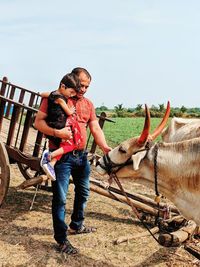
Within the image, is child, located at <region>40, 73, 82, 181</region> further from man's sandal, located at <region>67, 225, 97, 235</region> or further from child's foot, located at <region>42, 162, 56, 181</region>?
man's sandal, located at <region>67, 225, 97, 235</region>

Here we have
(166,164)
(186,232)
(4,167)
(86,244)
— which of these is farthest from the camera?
(4,167)

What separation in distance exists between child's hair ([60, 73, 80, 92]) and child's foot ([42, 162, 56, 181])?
92 cm

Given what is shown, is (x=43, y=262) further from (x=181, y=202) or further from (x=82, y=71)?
(x=82, y=71)

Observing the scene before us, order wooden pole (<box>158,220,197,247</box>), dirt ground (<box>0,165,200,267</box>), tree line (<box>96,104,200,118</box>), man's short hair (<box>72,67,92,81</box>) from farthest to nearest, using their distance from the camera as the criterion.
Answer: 1. tree line (<box>96,104,200,118</box>)
2. dirt ground (<box>0,165,200,267</box>)
3. man's short hair (<box>72,67,92,81</box>)
4. wooden pole (<box>158,220,197,247</box>)

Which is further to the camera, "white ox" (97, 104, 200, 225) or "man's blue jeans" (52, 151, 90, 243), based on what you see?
"man's blue jeans" (52, 151, 90, 243)

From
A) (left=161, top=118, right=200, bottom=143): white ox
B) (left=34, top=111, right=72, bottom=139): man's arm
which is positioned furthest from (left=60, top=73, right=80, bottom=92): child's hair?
(left=161, top=118, right=200, bottom=143): white ox

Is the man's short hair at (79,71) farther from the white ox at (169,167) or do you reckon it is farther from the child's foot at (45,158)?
the white ox at (169,167)

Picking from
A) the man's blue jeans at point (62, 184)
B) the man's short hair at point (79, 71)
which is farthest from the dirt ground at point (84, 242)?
the man's short hair at point (79, 71)

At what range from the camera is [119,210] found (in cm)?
716

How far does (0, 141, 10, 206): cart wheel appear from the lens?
6082 millimetres

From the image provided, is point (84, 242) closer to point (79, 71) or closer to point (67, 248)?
point (67, 248)

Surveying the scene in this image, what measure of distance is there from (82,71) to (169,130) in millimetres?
1819

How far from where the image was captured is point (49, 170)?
4848 mm

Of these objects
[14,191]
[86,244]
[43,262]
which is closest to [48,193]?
[14,191]
